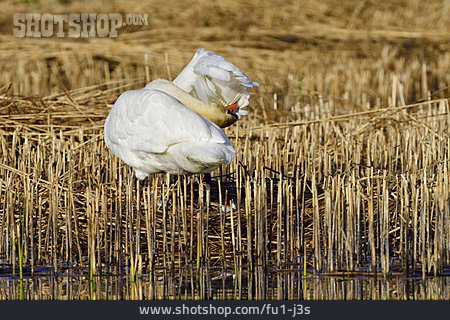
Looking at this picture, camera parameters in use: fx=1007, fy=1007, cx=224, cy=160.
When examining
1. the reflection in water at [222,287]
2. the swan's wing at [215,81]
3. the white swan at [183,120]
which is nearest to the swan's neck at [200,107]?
the white swan at [183,120]

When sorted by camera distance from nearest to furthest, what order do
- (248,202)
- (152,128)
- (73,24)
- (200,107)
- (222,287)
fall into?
(222,287), (248,202), (152,128), (200,107), (73,24)

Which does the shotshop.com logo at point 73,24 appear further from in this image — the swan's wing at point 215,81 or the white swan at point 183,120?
the white swan at point 183,120

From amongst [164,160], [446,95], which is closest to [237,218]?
[164,160]

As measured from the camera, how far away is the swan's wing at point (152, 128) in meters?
6.98

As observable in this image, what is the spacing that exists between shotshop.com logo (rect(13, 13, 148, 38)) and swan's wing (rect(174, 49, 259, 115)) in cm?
641

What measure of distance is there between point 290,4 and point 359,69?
210cm

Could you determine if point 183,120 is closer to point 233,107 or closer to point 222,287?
point 233,107

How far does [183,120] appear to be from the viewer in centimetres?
707

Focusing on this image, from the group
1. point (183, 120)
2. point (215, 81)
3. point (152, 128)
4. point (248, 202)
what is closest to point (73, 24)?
point (215, 81)

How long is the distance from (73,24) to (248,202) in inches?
341

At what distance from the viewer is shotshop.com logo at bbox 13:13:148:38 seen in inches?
568

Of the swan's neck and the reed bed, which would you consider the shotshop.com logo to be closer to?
the reed bed

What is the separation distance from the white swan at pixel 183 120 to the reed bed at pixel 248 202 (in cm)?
23

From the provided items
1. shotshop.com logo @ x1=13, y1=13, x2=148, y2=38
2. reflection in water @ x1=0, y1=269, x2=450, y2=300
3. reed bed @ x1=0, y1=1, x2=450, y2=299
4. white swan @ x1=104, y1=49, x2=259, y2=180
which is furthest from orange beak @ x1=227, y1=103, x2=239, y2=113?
shotshop.com logo @ x1=13, y1=13, x2=148, y2=38
